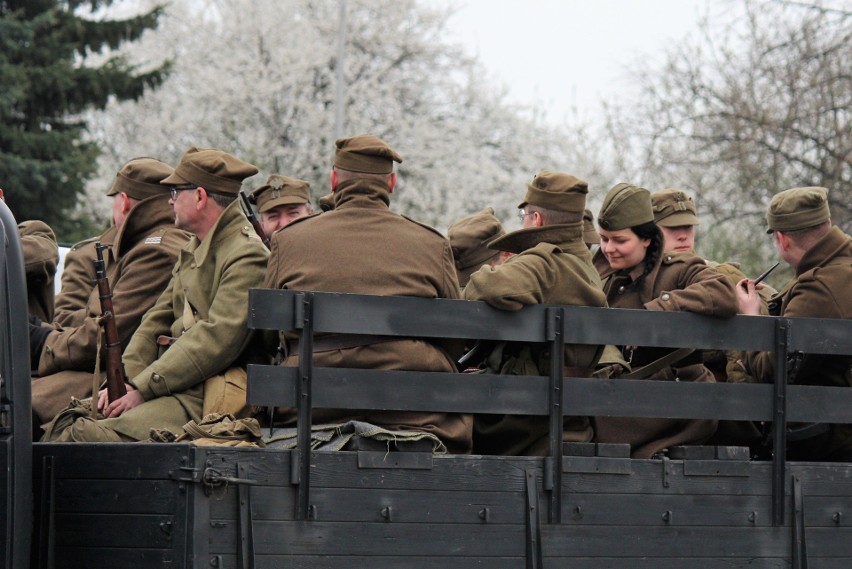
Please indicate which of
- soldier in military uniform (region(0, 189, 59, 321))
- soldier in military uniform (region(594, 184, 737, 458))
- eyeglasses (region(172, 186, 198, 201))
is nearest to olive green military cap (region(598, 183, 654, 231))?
soldier in military uniform (region(594, 184, 737, 458))

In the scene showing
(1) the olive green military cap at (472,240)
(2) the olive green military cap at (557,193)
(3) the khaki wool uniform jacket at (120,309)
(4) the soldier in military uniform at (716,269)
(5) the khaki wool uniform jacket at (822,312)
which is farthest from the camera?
(1) the olive green military cap at (472,240)

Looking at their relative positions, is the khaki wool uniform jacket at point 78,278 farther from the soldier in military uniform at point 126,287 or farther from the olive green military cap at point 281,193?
the olive green military cap at point 281,193

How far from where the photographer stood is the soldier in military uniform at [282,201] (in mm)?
8133

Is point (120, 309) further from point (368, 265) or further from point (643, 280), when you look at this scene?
point (643, 280)

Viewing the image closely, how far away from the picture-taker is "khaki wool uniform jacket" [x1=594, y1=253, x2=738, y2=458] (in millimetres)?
5207

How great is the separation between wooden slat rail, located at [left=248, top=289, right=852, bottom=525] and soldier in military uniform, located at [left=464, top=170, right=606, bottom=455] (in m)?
0.12

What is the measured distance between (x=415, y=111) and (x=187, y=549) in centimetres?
2932

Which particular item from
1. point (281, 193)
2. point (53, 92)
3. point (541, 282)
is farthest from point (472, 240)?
point (53, 92)

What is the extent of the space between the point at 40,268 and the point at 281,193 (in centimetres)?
171

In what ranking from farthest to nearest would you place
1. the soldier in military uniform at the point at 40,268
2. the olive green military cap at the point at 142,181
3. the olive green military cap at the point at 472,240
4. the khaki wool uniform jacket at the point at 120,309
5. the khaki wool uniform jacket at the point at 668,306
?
the olive green military cap at the point at 472,240, the soldier in military uniform at the point at 40,268, the olive green military cap at the point at 142,181, the khaki wool uniform jacket at the point at 120,309, the khaki wool uniform jacket at the point at 668,306

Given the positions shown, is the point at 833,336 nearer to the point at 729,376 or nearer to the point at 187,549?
the point at 729,376

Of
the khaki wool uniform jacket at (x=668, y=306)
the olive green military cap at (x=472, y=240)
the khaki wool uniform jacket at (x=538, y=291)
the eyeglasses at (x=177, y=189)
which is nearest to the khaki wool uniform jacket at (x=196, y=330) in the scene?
the eyeglasses at (x=177, y=189)

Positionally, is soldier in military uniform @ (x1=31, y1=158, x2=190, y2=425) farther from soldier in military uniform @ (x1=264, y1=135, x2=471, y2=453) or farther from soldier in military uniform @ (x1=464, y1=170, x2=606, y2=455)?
soldier in military uniform @ (x1=464, y1=170, x2=606, y2=455)

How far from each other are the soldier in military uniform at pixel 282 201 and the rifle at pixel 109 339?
2536 millimetres
